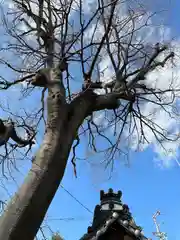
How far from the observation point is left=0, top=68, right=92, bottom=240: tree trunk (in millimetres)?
2607

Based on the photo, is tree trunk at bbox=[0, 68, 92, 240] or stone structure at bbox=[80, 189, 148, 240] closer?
tree trunk at bbox=[0, 68, 92, 240]

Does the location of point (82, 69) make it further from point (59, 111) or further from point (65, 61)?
point (59, 111)

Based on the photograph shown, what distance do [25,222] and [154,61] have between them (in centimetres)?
365

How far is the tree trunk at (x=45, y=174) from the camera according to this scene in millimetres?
2607

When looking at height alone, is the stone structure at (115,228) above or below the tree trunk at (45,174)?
above

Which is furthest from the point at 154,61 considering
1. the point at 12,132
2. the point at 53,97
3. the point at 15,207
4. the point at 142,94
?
the point at 15,207

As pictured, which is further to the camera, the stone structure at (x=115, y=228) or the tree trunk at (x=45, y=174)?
the stone structure at (x=115, y=228)

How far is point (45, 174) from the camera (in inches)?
115

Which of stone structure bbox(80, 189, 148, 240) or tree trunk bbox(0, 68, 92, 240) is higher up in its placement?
stone structure bbox(80, 189, 148, 240)

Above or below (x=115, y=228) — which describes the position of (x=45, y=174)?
below

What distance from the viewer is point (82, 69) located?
14.0 feet

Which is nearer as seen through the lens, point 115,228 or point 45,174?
point 45,174

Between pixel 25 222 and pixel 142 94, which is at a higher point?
pixel 142 94

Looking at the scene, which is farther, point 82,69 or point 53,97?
point 82,69
